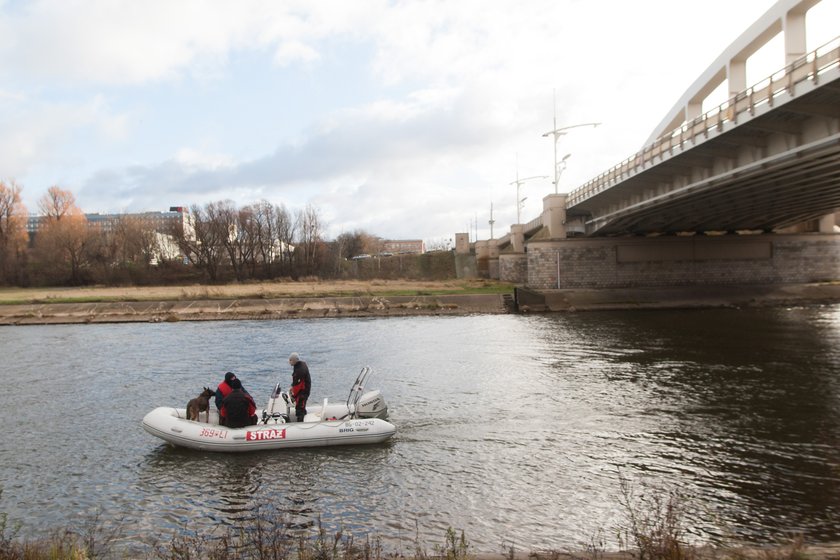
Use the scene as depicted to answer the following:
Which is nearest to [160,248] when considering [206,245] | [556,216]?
[206,245]

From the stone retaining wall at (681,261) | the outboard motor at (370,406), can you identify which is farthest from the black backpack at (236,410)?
the stone retaining wall at (681,261)

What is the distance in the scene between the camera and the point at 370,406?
14281mm

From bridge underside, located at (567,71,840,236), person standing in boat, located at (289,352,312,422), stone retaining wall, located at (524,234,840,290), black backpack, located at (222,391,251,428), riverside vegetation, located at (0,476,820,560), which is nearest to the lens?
riverside vegetation, located at (0,476,820,560)

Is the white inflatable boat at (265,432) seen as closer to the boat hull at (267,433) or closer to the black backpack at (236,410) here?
the boat hull at (267,433)

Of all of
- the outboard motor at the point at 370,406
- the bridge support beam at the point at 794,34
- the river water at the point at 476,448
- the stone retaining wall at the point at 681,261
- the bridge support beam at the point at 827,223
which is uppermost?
the bridge support beam at the point at 794,34

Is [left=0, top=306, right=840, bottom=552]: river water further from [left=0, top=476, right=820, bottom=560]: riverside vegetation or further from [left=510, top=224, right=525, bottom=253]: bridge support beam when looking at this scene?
[left=510, top=224, right=525, bottom=253]: bridge support beam

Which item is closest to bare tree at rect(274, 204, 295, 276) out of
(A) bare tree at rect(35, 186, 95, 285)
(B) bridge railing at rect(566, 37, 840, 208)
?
(A) bare tree at rect(35, 186, 95, 285)

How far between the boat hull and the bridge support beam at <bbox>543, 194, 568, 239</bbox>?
138 ft

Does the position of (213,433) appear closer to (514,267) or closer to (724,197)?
(724,197)

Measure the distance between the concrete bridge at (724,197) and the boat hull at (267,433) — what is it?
53.9 feet

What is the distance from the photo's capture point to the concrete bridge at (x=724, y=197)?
21.8 meters

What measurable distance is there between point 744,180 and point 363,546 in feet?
88.4

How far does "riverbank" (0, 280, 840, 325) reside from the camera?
151 feet

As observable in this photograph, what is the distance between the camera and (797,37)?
2434 centimetres
